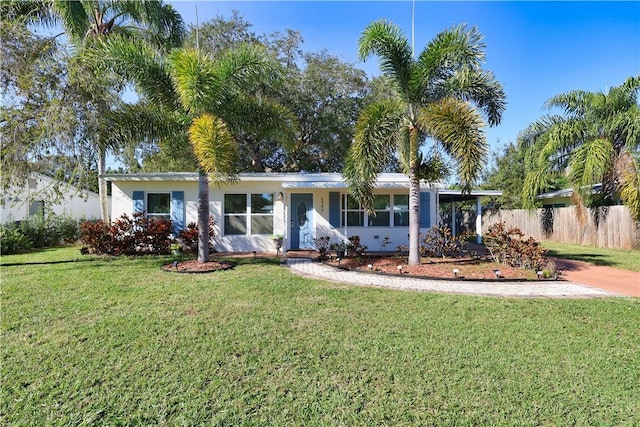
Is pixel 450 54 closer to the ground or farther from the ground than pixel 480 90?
farther from the ground

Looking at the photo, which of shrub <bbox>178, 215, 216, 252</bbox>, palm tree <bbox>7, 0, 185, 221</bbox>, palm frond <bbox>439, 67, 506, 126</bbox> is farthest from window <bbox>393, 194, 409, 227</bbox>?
palm tree <bbox>7, 0, 185, 221</bbox>

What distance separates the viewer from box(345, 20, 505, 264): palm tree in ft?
25.2

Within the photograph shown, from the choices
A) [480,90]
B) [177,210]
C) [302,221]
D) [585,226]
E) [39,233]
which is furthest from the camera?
[585,226]

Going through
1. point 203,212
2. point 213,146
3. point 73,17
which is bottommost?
point 203,212

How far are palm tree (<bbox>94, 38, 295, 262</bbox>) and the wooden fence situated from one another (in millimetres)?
14338

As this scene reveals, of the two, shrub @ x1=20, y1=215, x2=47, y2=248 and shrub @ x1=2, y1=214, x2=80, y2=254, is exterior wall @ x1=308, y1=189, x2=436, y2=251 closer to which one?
shrub @ x1=2, y1=214, x2=80, y2=254

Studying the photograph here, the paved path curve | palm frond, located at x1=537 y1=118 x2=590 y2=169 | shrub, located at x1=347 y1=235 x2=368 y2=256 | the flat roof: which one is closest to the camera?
the paved path curve

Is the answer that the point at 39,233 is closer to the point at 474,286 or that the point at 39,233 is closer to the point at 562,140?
the point at 474,286

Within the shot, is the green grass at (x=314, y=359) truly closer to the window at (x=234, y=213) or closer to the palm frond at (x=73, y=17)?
the window at (x=234, y=213)

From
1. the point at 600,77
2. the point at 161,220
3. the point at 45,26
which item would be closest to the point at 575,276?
the point at 600,77

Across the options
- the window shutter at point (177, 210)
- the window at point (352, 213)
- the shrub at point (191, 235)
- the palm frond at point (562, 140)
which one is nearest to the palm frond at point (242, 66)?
the shrub at point (191, 235)

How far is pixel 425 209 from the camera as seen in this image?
12.3 metres

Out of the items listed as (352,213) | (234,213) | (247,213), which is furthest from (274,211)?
(352,213)

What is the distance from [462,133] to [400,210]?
5.08 metres
